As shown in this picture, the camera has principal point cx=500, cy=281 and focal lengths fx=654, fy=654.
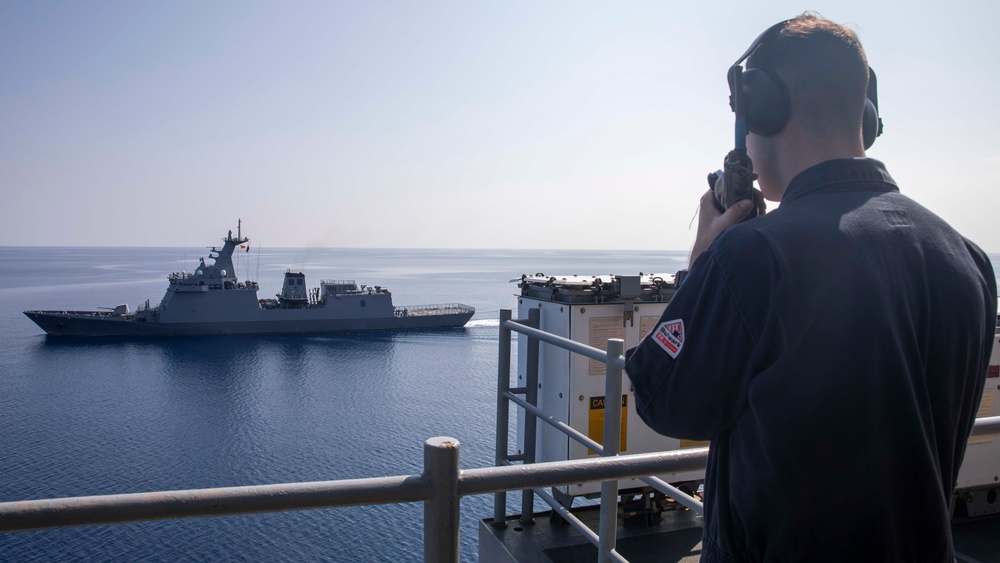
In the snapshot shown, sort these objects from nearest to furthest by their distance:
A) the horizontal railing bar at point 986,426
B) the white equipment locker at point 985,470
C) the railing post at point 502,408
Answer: the horizontal railing bar at point 986,426
the railing post at point 502,408
the white equipment locker at point 985,470

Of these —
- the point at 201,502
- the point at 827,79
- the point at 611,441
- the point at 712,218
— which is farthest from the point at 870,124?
the point at 611,441

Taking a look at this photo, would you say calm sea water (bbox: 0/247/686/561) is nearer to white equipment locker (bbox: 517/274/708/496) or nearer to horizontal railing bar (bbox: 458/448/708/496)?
white equipment locker (bbox: 517/274/708/496)

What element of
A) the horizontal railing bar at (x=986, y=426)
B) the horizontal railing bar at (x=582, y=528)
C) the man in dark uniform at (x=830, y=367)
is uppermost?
the man in dark uniform at (x=830, y=367)

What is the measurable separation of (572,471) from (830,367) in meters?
0.67

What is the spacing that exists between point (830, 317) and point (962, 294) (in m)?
0.26

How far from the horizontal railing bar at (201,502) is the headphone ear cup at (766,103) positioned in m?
0.96

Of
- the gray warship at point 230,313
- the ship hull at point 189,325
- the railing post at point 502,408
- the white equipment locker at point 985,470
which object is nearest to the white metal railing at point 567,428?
the railing post at point 502,408

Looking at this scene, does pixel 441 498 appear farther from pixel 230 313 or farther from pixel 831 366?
pixel 230 313

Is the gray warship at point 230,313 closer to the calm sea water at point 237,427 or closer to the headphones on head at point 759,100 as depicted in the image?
the calm sea water at point 237,427

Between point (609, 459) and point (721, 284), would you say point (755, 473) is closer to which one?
point (721, 284)

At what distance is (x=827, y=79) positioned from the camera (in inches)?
45.4

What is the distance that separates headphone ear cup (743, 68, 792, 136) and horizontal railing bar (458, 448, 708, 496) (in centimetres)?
76

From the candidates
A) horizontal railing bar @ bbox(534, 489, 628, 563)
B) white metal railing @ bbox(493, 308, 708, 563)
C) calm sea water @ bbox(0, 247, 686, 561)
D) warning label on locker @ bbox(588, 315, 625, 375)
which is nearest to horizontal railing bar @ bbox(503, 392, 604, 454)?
white metal railing @ bbox(493, 308, 708, 563)

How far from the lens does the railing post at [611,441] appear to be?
2.50m
